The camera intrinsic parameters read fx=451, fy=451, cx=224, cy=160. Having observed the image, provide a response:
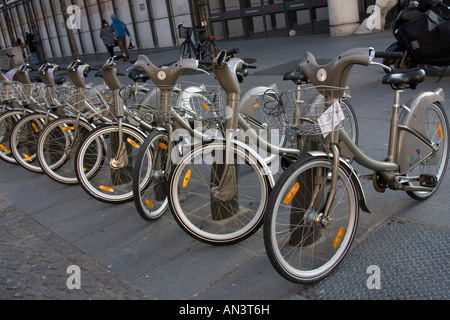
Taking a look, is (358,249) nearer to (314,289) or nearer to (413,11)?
(314,289)

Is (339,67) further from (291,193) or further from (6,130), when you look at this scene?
(6,130)

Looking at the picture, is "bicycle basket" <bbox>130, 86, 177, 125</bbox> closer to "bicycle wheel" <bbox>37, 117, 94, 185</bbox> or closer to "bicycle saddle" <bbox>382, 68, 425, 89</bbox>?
"bicycle wheel" <bbox>37, 117, 94, 185</bbox>

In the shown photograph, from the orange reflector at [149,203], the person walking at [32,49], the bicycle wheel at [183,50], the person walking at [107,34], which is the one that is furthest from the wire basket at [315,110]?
the person walking at [32,49]

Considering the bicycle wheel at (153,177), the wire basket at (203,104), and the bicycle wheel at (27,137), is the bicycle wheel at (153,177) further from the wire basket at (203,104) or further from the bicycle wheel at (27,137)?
the bicycle wheel at (27,137)

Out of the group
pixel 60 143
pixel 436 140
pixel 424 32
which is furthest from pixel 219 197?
pixel 424 32

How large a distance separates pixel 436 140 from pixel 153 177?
7.77 ft

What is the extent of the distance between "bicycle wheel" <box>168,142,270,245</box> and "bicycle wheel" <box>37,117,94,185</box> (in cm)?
165

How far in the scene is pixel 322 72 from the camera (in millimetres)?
2740

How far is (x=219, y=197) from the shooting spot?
11.2 feet

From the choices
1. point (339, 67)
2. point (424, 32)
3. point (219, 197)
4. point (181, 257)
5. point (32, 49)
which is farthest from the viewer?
point (32, 49)

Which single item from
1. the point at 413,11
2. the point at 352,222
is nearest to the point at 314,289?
the point at 352,222

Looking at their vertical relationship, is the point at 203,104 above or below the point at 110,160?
above

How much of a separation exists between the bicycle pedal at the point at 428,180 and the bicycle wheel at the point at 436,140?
96mm

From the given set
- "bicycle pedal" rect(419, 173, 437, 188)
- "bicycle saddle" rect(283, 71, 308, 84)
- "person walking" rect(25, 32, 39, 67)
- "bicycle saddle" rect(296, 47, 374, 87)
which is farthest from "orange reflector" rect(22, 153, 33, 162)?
"person walking" rect(25, 32, 39, 67)
